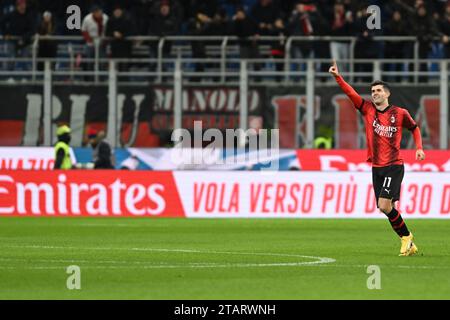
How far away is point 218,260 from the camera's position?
1570 centimetres

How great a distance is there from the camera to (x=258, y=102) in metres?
32.2

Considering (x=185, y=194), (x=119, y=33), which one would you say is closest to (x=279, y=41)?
(x=119, y=33)

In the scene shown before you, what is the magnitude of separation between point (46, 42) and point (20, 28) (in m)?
0.86

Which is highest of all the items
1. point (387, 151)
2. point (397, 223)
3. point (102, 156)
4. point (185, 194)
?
point (387, 151)

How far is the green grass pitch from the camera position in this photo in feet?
39.6

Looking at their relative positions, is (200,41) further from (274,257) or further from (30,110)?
(274,257)

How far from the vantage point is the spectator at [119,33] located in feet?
105

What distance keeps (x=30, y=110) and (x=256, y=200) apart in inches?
322

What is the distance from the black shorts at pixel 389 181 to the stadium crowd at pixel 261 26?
15.4 m

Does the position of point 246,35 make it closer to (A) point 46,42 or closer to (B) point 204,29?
(B) point 204,29

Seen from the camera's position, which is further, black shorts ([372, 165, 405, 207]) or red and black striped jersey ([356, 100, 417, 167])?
red and black striped jersey ([356, 100, 417, 167])

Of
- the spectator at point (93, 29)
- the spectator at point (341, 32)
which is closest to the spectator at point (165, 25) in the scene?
the spectator at point (93, 29)

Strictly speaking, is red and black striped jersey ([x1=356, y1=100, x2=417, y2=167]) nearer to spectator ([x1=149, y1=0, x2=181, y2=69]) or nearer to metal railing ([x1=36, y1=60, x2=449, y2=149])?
metal railing ([x1=36, y1=60, x2=449, y2=149])

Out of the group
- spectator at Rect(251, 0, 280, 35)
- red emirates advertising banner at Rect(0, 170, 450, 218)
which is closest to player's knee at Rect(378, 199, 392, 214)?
red emirates advertising banner at Rect(0, 170, 450, 218)
